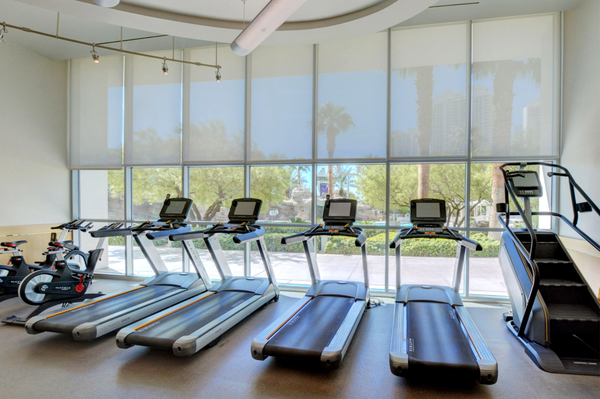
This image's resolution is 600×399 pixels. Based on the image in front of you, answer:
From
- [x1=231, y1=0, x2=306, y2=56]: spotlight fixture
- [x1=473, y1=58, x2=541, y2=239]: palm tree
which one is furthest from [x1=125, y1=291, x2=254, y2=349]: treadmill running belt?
[x1=473, y1=58, x2=541, y2=239]: palm tree

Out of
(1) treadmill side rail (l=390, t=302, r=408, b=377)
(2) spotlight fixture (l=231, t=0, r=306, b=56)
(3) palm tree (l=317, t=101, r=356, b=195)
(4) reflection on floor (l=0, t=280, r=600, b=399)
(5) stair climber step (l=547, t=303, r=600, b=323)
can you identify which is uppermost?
(2) spotlight fixture (l=231, t=0, r=306, b=56)

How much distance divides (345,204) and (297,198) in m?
1.22

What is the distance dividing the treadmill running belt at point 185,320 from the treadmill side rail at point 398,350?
6.42 feet

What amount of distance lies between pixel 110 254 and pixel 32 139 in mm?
2632

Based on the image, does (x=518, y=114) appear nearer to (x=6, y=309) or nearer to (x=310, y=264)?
(x=310, y=264)

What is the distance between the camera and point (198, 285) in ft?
17.4

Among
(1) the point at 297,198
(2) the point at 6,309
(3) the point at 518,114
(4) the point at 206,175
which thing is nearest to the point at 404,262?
(1) the point at 297,198

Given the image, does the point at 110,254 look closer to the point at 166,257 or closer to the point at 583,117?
the point at 166,257

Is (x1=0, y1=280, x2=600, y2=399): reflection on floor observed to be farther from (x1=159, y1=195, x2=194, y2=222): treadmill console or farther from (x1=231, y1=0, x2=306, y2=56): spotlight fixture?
(x1=231, y1=0, x2=306, y2=56): spotlight fixture

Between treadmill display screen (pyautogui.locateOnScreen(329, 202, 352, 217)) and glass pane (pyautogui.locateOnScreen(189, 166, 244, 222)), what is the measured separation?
6.78 ft

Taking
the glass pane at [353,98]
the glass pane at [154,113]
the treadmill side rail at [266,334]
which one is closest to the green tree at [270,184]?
the glass pane at [353,98]

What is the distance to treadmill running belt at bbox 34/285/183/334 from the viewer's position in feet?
11.9

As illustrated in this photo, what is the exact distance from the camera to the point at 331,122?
5.62 metres

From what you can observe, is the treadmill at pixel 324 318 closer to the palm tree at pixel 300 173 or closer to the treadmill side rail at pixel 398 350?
the treadmill side rail at pixel 398 350
